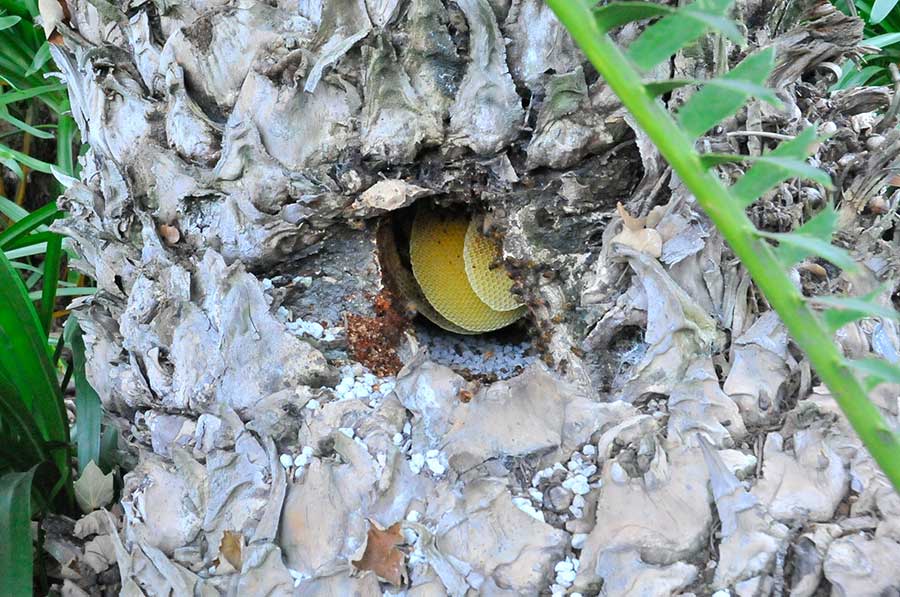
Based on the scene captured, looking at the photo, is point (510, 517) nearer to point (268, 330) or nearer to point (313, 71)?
point (268, 330)

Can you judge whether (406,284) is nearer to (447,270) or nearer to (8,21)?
(447,270)

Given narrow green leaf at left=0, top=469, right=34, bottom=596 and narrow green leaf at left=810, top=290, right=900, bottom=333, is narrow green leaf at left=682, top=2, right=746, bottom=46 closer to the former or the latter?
narrow green leaf at left=810, top=290, right=900, bottom=333

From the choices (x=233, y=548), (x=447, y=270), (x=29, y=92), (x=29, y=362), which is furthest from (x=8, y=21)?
(x=233, y=548)

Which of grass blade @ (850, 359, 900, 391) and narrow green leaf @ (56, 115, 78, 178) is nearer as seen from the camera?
grass blade @ (850, 359, 900, 391)

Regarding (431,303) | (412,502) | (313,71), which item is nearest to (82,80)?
(313,71)

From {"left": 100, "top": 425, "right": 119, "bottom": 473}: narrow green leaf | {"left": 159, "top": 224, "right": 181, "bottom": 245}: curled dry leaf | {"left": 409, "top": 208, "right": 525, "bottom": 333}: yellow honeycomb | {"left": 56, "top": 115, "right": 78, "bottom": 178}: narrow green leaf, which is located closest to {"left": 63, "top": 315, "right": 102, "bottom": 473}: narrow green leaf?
{"left": 100, "top": 425, "right": 119, "bottom": 473}: narrow green leaf

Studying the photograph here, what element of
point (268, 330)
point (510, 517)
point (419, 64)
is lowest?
point (510, 517)

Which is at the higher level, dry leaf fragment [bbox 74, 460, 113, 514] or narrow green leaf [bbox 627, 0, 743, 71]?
narrow green leaf [bbox 627, 0, 743, 71]

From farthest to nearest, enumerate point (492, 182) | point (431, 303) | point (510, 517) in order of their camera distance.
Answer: point (431, 303) < point (492, 182) < point (510, 517)
